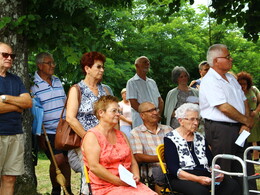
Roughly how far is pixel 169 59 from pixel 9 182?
17.2 metres

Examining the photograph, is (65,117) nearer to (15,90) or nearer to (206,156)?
(15,90)

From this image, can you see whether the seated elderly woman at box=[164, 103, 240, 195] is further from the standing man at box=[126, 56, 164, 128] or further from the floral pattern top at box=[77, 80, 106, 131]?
the standing man at box=[126, 56, 164, 128]

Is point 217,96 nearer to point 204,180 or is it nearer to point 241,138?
point 241,138

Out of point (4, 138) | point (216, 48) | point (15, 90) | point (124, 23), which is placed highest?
point (124, 23)

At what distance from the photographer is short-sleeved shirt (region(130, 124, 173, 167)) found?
19.4ft

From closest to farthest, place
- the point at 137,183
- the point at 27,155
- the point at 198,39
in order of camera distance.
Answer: the point at 137,183 → the point at 27,155 → the point at 198,39

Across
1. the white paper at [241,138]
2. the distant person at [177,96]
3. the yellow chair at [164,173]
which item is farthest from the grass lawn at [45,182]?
the white paper at [241,138]

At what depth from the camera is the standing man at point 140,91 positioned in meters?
7.94

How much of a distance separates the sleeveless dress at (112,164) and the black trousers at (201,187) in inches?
20.5

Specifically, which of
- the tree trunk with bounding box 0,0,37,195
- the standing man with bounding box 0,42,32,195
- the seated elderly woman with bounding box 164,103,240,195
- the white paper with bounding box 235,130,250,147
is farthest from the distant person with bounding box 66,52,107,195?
the white paper with bounding box 235,130,250,147

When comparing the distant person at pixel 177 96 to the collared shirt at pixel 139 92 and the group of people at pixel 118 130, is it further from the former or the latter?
the group of people at pixel 118 130

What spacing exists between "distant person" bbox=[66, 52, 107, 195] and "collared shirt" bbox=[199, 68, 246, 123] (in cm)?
121

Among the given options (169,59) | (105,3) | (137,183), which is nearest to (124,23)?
(169,59)

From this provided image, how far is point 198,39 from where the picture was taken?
78.6 ft
